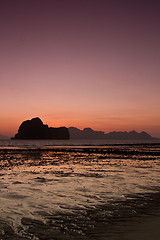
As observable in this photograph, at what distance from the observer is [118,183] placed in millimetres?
15164

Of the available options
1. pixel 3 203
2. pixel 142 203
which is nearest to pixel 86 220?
pixel 142 203

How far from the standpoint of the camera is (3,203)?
10.1 m

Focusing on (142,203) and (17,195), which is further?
(17,195)

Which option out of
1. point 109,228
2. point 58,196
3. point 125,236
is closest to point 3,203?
point 58,196

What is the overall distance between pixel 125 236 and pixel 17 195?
6.74 m

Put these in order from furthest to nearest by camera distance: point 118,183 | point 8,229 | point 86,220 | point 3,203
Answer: point 118,183 < point 3,203 < point 86,220 < point 8,229

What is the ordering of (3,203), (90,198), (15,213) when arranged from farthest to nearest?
1. (90,198)
2. (3,203)
3. (15,213)

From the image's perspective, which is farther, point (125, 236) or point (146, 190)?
point (146, 190)

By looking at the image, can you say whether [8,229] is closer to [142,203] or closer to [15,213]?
[15,213]

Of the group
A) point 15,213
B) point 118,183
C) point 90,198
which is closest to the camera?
point 15,213

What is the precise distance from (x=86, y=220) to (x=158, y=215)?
272 centimetres

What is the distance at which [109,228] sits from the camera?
729cm

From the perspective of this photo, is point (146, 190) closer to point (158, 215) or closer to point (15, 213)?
point (158, 215)

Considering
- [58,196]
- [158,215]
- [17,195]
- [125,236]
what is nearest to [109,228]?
[125,236]
